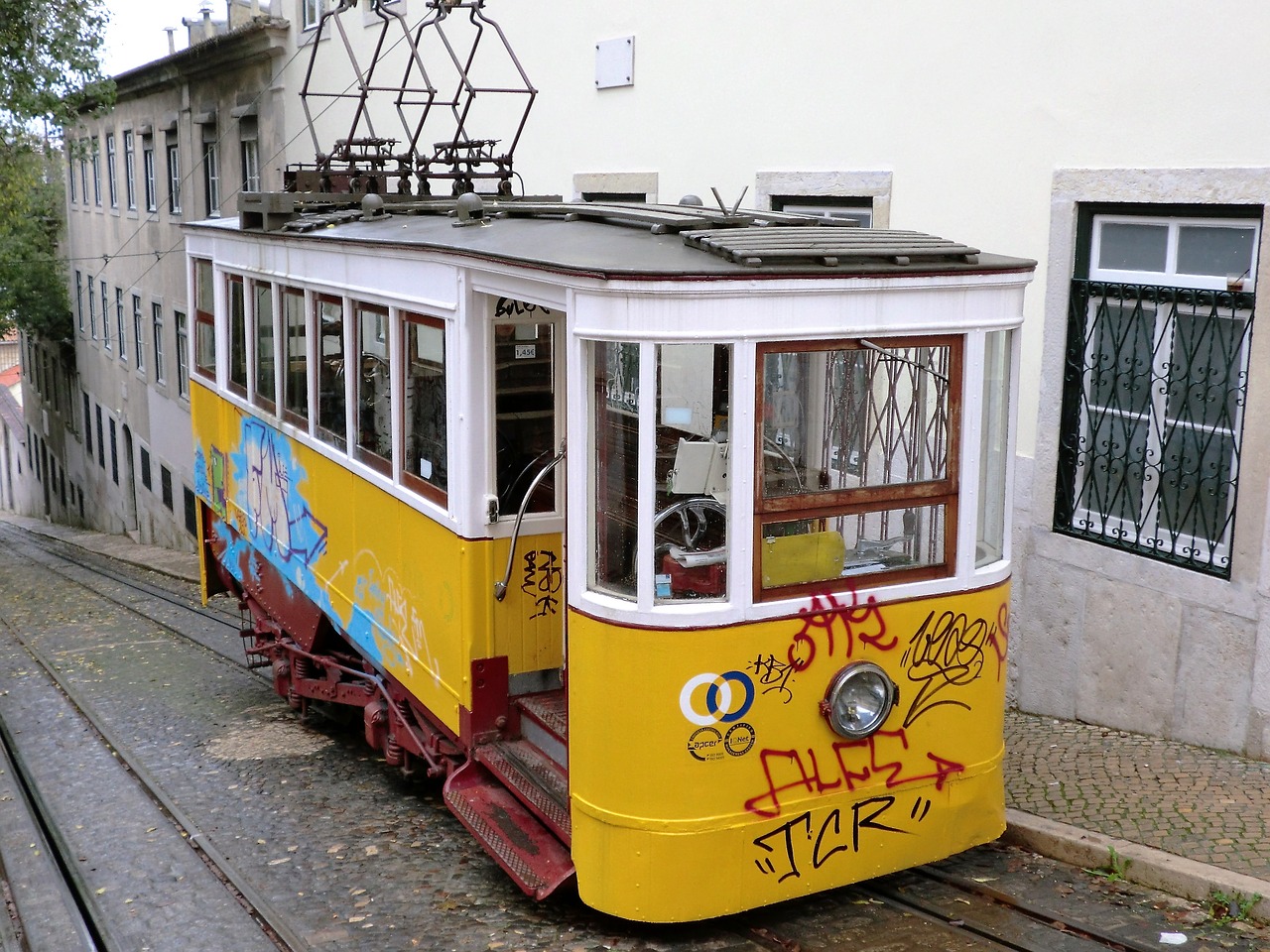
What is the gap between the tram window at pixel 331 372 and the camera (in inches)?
274

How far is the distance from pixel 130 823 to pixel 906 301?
477cm

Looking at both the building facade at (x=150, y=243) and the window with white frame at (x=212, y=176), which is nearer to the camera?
the building facade at (x=150, y=243)

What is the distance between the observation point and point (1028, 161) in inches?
292

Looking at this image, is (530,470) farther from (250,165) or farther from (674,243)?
(250,165)

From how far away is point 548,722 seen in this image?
5715 millimetres

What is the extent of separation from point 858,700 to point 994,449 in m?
1.07

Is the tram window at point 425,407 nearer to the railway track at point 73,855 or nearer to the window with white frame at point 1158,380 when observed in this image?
the railway track at point 73,855

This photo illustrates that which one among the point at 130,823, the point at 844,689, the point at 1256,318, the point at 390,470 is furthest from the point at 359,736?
the point at 1256,318

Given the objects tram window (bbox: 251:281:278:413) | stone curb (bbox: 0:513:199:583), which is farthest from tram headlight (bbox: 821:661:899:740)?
stone curb (bbox: 0:513:199:583)

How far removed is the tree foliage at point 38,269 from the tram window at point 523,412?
23.7 meters

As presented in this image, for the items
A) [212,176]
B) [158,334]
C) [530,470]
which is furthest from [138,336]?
[530,470]

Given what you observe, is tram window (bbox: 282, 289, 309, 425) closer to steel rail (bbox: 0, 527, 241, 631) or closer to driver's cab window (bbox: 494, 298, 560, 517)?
driver's cab window (bbox: 494, 298, 560, 517)

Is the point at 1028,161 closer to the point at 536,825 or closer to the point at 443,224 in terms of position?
the point at 443,224

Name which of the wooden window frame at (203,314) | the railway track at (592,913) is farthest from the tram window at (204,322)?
the railway track at (592,913)
